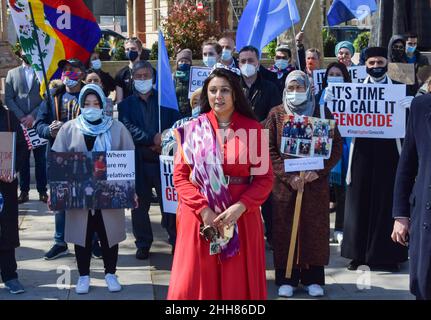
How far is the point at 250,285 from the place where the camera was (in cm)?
475

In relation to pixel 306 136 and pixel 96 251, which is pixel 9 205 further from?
pixel 306 136

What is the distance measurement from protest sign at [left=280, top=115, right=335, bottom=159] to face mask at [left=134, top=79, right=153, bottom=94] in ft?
5.58

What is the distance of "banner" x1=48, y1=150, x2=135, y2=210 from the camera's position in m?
6.43

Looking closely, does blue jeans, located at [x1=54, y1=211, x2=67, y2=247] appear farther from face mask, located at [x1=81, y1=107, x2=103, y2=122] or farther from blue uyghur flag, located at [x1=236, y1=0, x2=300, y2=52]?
blue uyghur flag, located at [x1=236, y1=0, x2=300, y2=52]

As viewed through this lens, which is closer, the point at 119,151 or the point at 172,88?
the point at 119,151

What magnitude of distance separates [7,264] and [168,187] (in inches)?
61.4

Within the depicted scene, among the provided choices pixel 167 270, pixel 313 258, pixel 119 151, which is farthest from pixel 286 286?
pixel 119 151

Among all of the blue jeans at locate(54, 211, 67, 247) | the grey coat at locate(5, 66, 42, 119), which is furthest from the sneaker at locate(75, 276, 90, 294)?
the grey coat at locate(5, 66, 42, 119)

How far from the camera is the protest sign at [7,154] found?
6.38 m

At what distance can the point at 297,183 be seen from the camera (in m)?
6.57

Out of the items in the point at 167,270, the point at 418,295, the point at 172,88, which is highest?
the point at 172,88

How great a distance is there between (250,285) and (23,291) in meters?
2.64
